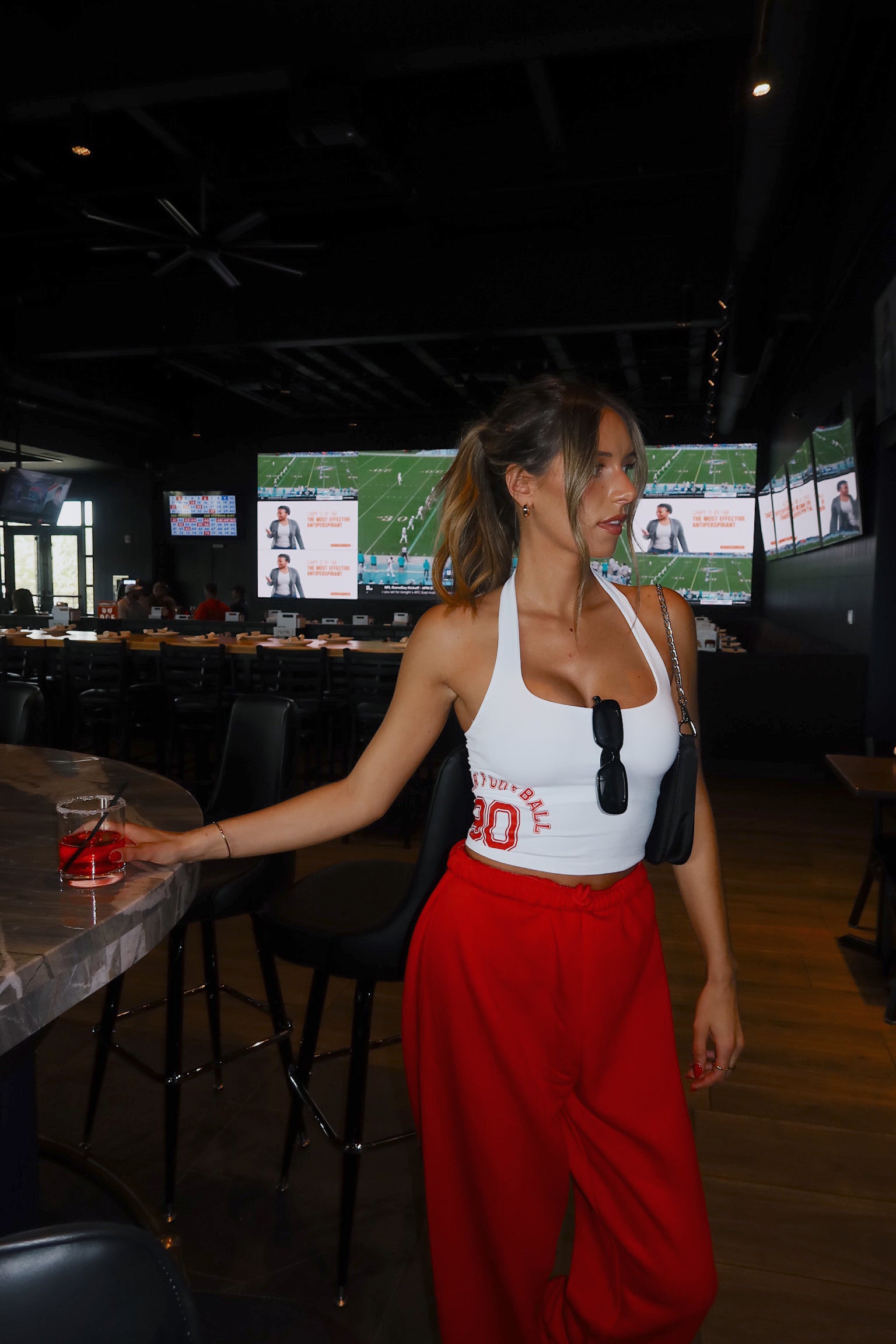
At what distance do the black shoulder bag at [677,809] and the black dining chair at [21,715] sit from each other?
1.92 m

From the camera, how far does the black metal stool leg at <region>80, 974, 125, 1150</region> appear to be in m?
2.04

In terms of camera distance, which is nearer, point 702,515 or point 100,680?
point 100,680

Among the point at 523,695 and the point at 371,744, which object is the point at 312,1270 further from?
the point at 523,695

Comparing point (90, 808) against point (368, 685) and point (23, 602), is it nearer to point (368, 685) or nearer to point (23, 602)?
point (368, 685)

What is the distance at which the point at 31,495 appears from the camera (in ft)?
39.3

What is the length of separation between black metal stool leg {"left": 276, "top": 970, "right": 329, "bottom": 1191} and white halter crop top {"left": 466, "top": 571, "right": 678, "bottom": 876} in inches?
32.0

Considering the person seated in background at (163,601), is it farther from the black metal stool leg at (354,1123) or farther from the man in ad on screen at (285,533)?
the black metal stool leg at (354,1123)

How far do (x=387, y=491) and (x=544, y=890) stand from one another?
10579mm

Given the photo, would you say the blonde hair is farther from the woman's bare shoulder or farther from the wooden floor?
the wooden floor

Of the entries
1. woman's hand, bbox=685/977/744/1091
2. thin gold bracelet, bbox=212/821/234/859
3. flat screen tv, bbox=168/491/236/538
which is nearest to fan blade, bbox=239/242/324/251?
thin gold bracelet, bbox=212/821/234/859

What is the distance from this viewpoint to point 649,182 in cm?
577

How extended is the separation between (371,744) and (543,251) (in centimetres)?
673

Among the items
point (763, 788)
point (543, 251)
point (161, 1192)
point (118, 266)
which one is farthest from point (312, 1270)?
point (118, 266)

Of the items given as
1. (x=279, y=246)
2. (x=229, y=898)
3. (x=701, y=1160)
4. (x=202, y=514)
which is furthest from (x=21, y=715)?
(x=202, y=514)
